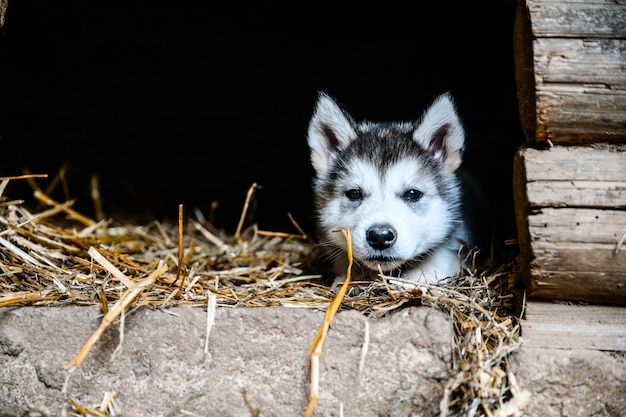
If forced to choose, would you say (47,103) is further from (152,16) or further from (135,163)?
(135,163)

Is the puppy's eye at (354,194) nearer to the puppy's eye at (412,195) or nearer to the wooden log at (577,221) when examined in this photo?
the puppy's eye at (412,195)

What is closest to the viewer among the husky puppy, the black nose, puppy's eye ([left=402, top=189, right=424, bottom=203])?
the black nose

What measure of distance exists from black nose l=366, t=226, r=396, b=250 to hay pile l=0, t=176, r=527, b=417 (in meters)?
0.26

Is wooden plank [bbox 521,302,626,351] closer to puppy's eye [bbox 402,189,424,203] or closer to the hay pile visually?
the hay pile

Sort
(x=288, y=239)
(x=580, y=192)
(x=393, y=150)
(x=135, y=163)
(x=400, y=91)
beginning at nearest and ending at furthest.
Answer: (x=580, y=192) → (x=393, y=150) → (x=288, y=239) → (x=400, y=91) → (x=135, y=163)

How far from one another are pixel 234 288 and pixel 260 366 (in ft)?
2.84

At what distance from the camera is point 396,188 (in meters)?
4.20

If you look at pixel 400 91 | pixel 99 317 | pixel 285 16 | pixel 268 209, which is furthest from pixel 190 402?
pixel 400 91

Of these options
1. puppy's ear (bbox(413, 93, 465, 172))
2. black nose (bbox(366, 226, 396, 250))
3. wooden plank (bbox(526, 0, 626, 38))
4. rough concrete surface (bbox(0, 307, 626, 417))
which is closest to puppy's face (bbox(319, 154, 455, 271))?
black nose (bbox(366, 226, 396, 250))

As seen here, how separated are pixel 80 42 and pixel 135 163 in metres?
2.13

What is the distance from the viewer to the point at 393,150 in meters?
4.33

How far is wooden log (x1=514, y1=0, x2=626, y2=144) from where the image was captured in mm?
3075

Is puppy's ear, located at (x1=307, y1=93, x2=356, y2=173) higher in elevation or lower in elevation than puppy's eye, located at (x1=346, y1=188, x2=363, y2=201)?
higher

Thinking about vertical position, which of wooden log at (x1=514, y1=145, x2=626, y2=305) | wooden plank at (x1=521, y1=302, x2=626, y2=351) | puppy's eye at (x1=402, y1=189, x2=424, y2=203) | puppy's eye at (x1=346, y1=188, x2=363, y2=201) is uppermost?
wooden log at (x1=514, y1=145, x2=626, y2=305)
